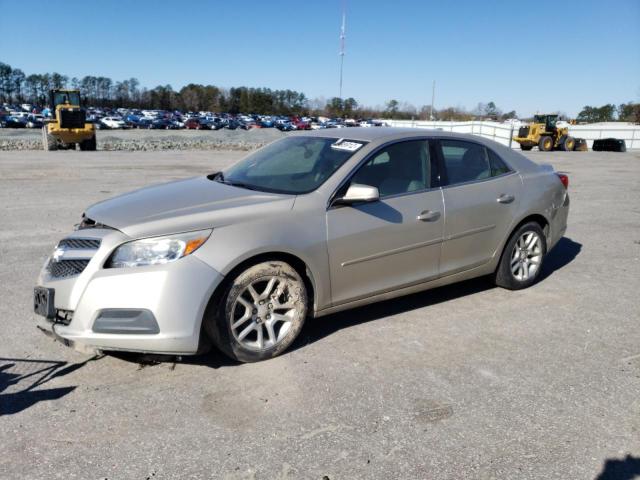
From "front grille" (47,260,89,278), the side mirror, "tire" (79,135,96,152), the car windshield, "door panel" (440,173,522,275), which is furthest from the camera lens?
"tire" (79,135,96,152)

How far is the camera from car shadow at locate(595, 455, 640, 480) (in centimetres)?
272

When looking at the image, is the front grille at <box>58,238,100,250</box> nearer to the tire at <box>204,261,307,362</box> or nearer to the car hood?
the car hood

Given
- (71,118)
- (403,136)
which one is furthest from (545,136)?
(403,136)

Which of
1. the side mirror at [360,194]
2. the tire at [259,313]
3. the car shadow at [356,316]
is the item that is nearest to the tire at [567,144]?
the car shadow at [356,316]

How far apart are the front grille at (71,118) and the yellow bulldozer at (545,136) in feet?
89.9

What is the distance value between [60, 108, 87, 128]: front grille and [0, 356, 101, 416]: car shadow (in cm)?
2594

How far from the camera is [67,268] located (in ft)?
11.8

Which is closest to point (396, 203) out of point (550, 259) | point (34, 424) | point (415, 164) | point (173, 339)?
point (415, 164)

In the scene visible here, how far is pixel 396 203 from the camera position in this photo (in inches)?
173

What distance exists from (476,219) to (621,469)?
2.51m

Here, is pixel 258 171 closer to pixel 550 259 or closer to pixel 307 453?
pixel 307 453

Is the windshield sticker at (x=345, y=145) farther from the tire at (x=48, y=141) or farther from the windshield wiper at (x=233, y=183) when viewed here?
the tire at (x=48, y=141)

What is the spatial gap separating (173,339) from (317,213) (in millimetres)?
1330

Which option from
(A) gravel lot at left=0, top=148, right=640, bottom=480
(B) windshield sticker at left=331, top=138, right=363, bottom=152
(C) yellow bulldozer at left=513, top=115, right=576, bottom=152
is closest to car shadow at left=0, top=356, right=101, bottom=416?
(A) gravel lot at left=0, top=148, right=640, bottom=480
